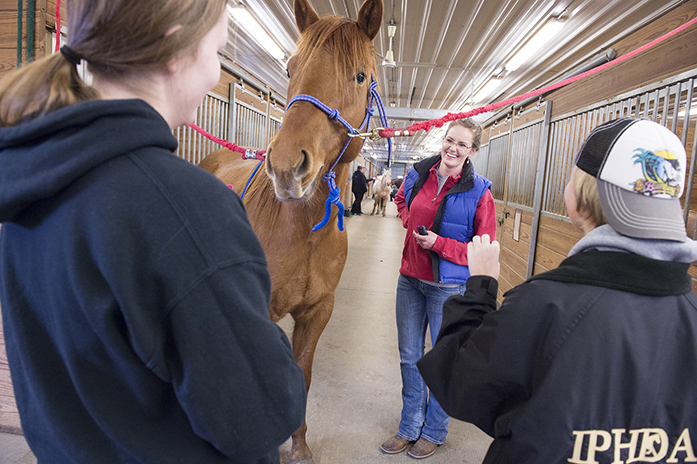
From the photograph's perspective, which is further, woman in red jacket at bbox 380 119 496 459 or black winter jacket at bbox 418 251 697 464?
woman in red jacket at bbox 380 119 496 459

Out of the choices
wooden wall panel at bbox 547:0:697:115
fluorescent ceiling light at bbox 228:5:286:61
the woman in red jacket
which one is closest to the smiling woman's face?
the woman in red jacket

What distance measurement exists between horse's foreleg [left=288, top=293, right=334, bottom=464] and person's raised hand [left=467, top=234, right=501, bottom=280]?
111cm

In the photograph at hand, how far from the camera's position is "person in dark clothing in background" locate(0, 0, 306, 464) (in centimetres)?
48

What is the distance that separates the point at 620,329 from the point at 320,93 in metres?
1.29

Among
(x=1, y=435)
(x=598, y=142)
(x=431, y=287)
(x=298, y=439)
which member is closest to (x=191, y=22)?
(x=598, y=142)

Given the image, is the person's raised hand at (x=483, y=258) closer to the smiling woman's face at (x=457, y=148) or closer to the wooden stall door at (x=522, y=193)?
the smiling woman's face at (x=457, y=148)

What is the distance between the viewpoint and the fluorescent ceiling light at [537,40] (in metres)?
3.99

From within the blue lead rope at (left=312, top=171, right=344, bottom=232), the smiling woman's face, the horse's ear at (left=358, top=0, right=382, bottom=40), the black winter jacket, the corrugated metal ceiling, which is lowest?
the black winter jacket

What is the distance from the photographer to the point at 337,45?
63.5 inches

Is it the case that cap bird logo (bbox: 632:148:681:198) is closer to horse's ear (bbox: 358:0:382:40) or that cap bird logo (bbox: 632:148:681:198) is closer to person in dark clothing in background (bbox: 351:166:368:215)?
horse's ear (bbox: 358:0:382:40)

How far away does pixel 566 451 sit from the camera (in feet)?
2.47

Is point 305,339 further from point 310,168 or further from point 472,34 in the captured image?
point 472,34

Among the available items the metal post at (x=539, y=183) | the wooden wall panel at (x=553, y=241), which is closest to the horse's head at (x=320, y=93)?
the wooden wall panel at (x=553, y=241)

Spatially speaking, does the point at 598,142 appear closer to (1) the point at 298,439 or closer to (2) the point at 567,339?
(2) the point at 567,339
